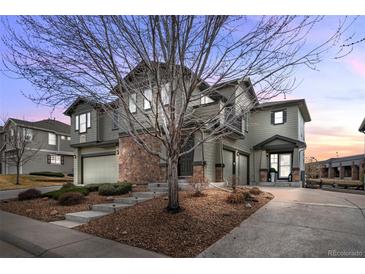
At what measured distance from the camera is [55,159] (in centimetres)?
2489

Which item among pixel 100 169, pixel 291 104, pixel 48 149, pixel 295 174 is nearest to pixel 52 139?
pixel 48 149

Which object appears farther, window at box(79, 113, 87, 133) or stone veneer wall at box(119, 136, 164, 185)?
window at box(79, 113, 87, 133)

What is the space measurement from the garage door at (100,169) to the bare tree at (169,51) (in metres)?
9.40

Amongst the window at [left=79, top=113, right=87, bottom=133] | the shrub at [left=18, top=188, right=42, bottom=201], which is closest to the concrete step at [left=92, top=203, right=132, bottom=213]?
the shrub at [left=18, top=188, right=42, bottom=201]

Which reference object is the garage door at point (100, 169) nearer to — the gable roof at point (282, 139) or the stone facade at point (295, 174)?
the gable roof at point (282, 139)

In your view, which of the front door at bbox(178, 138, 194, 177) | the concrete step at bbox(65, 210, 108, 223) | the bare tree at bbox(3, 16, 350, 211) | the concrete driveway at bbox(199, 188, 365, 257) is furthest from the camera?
the front door at bbox(178, 138, 194, 177)

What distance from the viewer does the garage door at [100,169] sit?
47.2 ft

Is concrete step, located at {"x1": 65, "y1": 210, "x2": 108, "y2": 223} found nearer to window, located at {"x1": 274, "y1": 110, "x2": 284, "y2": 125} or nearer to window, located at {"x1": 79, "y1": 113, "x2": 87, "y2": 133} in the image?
window, located at {"x1": 79, "y1": 113, "x2": 87, "y2": 133}

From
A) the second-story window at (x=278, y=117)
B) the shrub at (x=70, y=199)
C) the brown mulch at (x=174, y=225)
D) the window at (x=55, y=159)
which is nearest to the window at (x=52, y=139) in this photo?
the window at (x=55, y=159)

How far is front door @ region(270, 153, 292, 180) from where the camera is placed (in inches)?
558

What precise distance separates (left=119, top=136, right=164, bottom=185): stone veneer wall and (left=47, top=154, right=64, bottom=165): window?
15590 mm
